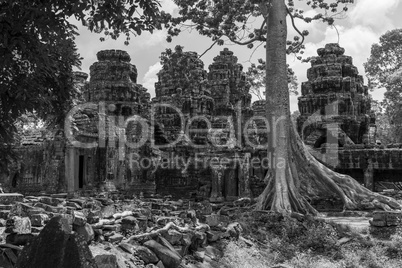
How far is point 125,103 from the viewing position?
916 inches

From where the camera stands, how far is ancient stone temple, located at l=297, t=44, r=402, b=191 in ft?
62.7

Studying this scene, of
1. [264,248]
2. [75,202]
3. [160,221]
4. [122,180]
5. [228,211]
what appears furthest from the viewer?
[122,180]

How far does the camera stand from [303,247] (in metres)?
9.88

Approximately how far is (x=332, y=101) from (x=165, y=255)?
20168 mm

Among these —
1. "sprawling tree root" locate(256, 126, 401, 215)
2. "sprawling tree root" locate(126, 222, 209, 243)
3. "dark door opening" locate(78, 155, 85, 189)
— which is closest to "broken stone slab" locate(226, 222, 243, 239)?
"sprawling tree root" locate(126, 222, 209, 243)

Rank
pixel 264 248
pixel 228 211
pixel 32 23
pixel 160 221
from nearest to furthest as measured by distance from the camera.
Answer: pixel 32 23 → pixel 160 221 → pixel 264 248 → pixel 228 211

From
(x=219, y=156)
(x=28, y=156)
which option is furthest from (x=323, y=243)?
(x=28, y=156)

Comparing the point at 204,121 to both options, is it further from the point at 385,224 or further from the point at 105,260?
the point at 105,260

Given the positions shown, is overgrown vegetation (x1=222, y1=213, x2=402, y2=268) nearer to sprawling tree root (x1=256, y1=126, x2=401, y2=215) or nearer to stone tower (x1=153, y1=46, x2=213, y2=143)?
sprawling tree root (x1=256, y1=126, x2=401, y2=215)

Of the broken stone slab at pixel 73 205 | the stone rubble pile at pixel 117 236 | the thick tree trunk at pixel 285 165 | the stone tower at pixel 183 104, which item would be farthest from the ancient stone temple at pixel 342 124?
the broken stone slab at pixel 73 205

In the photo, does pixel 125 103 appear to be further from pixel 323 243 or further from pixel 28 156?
pixel 323 243

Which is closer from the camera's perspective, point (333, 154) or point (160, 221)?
point (160, 221)

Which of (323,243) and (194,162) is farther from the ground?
(194,162)

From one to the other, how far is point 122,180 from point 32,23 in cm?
1398
